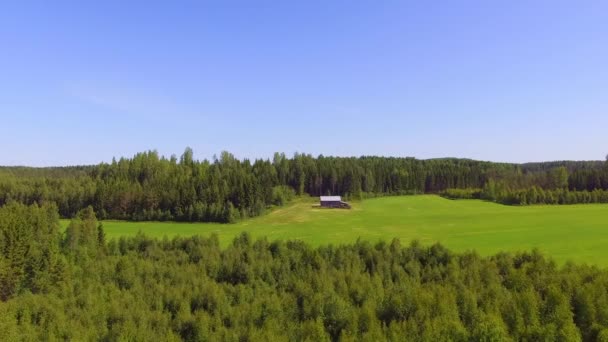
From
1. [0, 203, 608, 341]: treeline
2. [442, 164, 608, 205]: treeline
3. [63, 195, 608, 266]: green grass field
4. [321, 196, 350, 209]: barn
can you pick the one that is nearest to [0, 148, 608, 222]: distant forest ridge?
[442, 164, 608, 205]: treeline

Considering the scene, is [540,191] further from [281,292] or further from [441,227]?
[281,292]

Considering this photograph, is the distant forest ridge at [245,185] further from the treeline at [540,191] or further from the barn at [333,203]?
the barn at [333,203]

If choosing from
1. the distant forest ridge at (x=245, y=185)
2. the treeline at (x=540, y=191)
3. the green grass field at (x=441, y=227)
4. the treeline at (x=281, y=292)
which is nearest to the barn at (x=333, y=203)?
the green grass field at (x=441, y=227)

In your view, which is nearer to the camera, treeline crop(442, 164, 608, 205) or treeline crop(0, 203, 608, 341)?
treeline crop(0, 203, 608, 341)

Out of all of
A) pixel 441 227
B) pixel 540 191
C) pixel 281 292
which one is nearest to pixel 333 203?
pixel 441 227

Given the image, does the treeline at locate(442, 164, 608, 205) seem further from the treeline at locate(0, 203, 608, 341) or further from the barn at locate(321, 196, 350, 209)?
the treeline at locate(0, 203, 608, 341)

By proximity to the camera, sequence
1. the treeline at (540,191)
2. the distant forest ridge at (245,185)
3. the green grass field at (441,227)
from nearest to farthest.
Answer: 1. the green grass field at (441,227)
2. the distant forest ridge at (245,185)
3. the treeline at (540,191)
